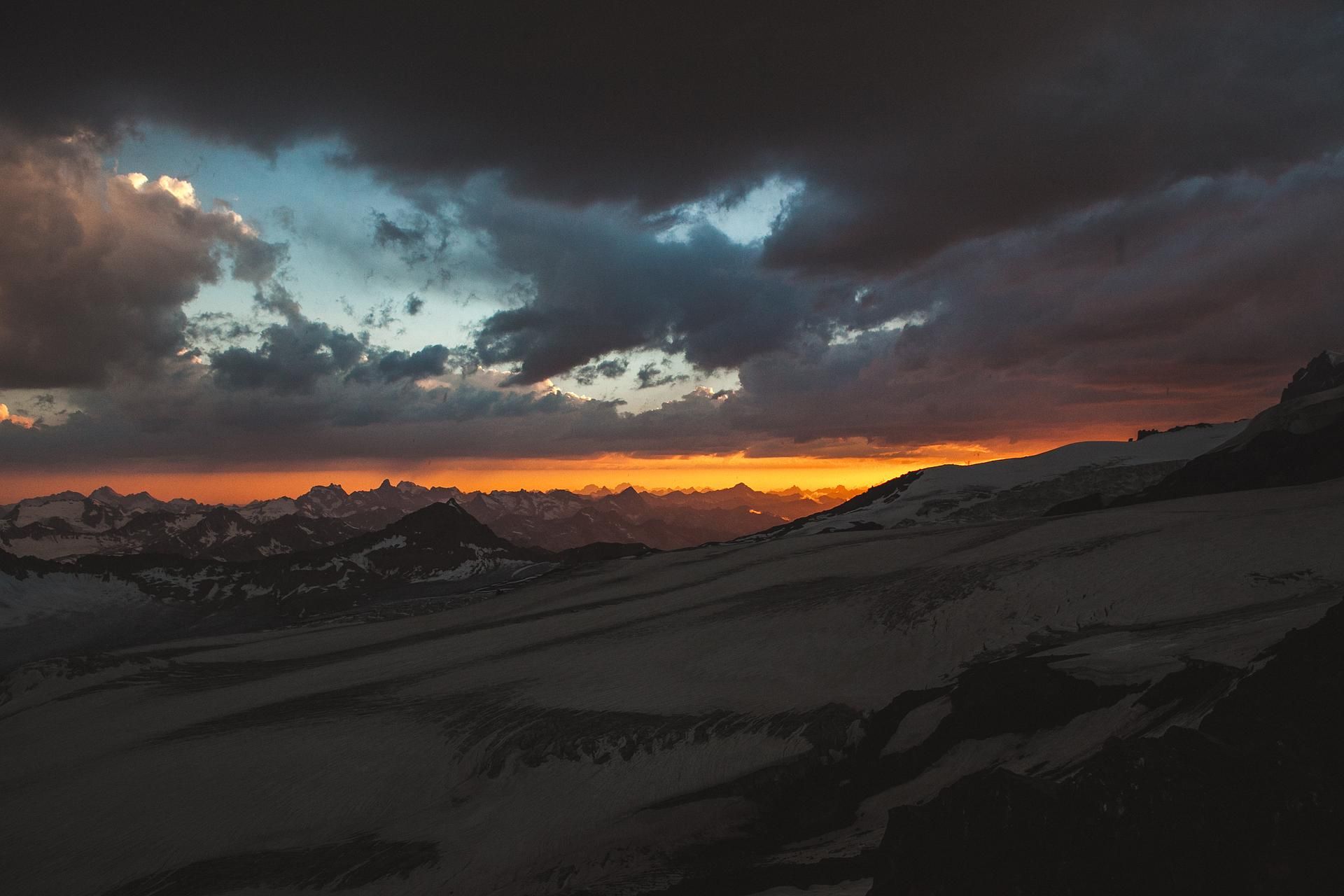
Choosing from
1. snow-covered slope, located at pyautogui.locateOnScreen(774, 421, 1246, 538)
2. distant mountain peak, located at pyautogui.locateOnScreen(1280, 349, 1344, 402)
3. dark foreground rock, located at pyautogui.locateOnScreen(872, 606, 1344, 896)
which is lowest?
dark foreground rock, located at pyautogui.locateOnScreen(872, 606, 1344, 896)

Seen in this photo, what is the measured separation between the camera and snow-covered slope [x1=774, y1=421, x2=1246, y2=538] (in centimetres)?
11300

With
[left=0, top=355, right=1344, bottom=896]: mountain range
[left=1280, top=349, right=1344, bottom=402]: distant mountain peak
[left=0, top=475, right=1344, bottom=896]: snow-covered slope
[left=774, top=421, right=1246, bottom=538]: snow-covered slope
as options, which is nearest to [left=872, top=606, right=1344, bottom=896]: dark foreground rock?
[left=0, top=355, right=1344, bottom=896]: mountain range

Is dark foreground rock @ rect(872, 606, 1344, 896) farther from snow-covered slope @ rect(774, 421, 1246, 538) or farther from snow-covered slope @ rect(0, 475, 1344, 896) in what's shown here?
snow-covered slope @ rect(774, 421, 1246, 538)

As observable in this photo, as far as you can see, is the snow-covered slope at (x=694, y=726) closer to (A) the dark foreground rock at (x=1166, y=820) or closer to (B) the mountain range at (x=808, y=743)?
(B) the mountain range at (x=808, y=743)

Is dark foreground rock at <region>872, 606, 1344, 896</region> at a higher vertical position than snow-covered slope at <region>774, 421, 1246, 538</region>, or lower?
lower

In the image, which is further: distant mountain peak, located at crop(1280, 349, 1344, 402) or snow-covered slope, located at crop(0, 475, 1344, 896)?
distant mountain peak, located at crop(1280, 349, 1344, 402)

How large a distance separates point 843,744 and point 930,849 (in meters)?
12.3

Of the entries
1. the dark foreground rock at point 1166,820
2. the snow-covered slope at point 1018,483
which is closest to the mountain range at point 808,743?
the dark foreground rock at point 1166,820

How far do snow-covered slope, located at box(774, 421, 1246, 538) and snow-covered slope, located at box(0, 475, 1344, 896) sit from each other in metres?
62.0

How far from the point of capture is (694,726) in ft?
88.9

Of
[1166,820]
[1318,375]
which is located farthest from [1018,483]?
[1166,820]

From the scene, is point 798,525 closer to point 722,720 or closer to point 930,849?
point 722,720

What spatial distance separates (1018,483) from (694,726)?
113 m

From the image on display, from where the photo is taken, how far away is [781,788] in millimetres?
22422
